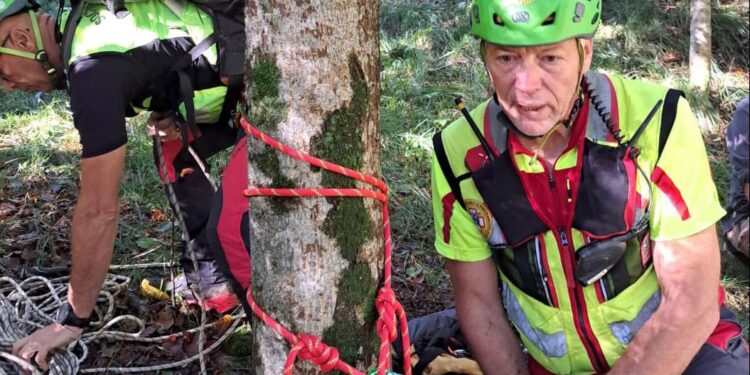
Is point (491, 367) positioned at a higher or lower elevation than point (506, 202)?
lower

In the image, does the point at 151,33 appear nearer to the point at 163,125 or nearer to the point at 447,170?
the point at 163,125

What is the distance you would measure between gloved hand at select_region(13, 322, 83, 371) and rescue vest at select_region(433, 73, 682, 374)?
178 centimetres

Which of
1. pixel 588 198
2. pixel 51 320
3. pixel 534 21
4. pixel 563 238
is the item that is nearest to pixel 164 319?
pixel 51 320

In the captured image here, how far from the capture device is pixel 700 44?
708 cm

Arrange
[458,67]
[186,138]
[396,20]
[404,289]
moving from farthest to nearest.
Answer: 1. [396,20]
2. [458,67]
3. [404,289]
4. [186,138]

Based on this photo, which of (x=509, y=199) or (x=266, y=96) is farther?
(x=509, y=199)

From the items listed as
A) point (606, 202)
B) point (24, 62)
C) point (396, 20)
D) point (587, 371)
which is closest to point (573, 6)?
point (606, 202)

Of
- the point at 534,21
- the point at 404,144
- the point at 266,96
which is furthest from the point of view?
the point at 404,144

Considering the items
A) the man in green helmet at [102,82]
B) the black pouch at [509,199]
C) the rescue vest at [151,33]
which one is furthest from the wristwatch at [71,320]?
the black pouch at [509,199]

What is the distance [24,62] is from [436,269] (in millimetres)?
2502

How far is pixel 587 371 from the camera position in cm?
259

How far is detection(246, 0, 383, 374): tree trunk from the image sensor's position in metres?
1.86

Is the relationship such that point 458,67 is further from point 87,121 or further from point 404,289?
point 87,121

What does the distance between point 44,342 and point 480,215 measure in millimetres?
1905
